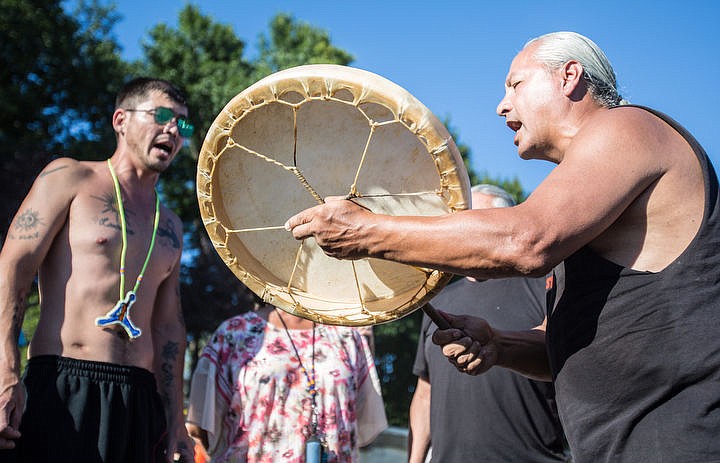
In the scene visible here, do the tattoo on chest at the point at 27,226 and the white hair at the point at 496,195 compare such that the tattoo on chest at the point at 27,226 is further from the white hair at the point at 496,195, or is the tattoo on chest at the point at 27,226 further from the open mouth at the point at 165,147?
the white hair at the point at 496,195

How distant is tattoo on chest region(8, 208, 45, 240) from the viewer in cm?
308

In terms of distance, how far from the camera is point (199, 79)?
21.6 metres

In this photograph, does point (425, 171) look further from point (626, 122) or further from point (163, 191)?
point (163, 191)

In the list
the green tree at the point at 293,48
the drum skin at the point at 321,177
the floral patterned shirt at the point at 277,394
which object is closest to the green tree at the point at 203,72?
the green tree at the point at 293,48

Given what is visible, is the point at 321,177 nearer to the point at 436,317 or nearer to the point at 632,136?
the point at 436,317

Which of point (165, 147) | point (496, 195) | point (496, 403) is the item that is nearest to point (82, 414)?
point (165, 147)

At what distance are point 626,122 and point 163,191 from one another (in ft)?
66.1

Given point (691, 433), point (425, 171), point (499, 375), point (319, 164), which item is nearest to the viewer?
point (691, 433)

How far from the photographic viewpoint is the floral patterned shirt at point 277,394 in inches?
147

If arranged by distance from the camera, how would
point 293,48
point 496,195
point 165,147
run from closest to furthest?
point 165,147
point 496,195
point 293,48

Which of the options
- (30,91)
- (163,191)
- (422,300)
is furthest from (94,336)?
(163,191)

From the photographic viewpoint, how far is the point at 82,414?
9.83 feet

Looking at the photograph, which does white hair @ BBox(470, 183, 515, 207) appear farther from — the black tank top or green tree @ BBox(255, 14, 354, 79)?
green tree @ BBox(255, 14, 354, 79)

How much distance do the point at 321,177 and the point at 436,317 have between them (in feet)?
1.94
